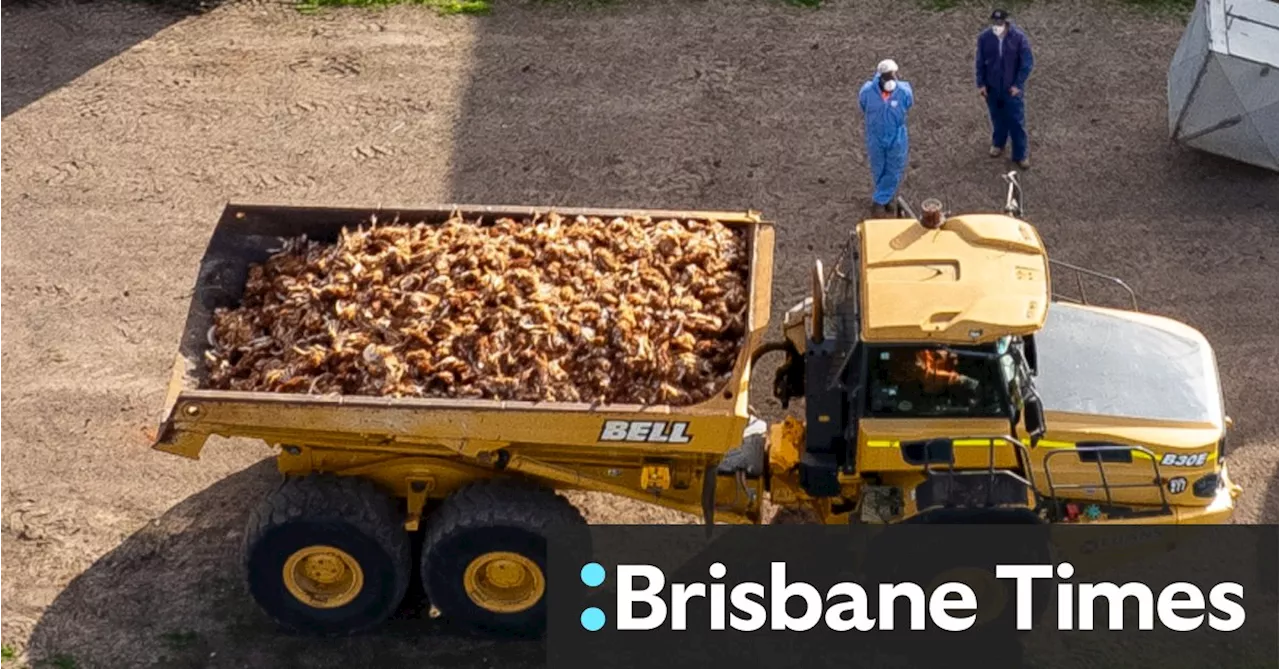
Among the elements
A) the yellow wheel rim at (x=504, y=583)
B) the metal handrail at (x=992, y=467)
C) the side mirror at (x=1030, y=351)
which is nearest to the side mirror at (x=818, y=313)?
the metal handrail at (x=992, y=467)

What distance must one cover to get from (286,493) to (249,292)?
1.49 m

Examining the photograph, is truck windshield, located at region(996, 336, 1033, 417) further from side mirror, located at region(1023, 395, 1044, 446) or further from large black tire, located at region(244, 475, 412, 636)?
large black tire, located at region(244, 475, 412, 636)

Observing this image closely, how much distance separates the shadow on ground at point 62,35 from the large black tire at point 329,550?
7553mm

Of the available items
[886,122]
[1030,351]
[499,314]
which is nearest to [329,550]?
[499,314]

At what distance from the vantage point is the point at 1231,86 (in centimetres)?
1323

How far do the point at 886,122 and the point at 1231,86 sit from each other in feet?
10.5

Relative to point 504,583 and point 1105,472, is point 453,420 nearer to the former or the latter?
point 504,583

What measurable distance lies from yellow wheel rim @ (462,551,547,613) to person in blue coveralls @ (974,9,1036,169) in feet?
22.0

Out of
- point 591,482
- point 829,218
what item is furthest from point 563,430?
point 829,218

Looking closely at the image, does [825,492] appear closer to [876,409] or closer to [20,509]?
[876,409]

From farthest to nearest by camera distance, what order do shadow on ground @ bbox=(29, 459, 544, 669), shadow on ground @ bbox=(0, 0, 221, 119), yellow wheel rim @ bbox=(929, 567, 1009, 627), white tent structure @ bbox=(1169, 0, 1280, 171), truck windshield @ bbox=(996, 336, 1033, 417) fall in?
shadow on ground @ bbox=(0, 0, 221, 119) < white tent structure @ bbox=(1169, 0, 1280, 171) < shadow on ground @ bbox=(29, 459, 544, 669) < yellow wheel rim @ bbox=(929, 567, 1009, 627) < truck windshield @ bbox=(996, 336, 1033, 417)

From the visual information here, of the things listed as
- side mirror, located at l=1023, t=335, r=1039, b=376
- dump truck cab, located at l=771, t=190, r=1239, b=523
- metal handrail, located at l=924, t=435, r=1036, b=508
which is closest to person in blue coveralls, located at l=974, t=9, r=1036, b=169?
dump truck cab, located at l=771, t=190, r=1239, b=523

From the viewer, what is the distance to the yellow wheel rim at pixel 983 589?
8.97 meters

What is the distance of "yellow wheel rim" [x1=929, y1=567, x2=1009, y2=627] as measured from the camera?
8969 mm
